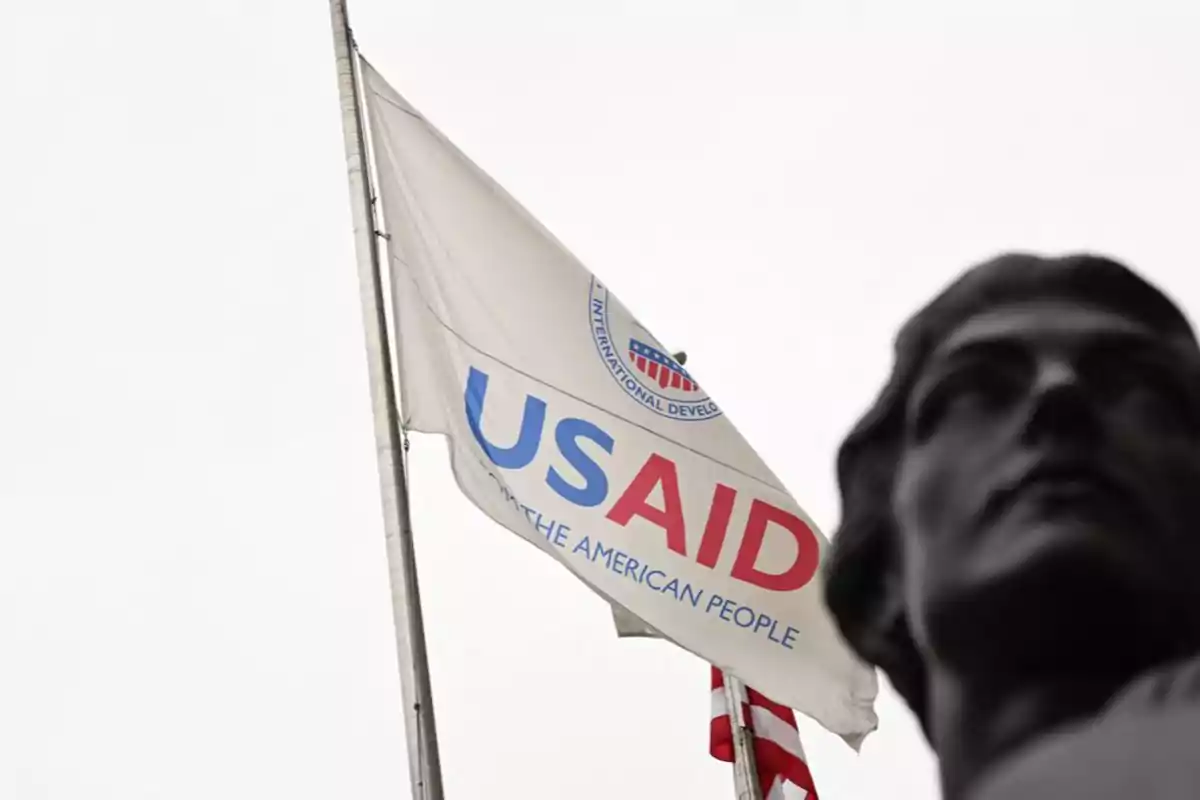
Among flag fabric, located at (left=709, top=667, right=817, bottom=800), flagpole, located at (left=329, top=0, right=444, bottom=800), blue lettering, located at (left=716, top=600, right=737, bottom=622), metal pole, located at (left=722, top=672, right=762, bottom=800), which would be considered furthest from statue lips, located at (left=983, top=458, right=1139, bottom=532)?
flag fabric, located at (left=709, top=667, right=817, bottom=800)

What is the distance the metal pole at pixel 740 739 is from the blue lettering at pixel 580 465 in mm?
3078

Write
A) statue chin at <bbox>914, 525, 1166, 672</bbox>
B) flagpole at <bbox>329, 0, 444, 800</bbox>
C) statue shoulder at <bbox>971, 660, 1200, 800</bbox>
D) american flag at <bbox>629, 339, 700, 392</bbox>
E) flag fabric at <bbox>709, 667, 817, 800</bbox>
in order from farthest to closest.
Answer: flag fabric at <bbox>709, 667, 817, 800</bbox>
american flag at <bbox>629, 339, 700, 392</bbox>
flagpole at <bbox>329, 0, 444, 800</bbox>
statue chin at <bbox>914, 525, 1166, 672</bbox>
statue shoulder at <bbox>971, 660, 1200, 800</bbox>

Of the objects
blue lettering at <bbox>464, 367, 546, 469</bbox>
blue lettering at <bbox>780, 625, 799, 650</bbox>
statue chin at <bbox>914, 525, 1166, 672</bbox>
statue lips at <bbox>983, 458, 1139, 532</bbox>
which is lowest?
statue chin at <bbox>914, 525, 1166, 672</bbox>

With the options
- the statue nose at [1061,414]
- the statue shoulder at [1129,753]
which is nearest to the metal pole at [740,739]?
the statue nose at [1061,414]

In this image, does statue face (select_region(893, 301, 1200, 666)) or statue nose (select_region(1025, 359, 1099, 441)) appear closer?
statue face (select_region(893, 301, 1200, 666))

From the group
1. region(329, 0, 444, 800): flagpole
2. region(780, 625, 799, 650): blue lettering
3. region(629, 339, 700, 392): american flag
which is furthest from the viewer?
region(629, 339, 700, 392): american flag

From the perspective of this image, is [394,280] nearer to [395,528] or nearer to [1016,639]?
[395,528]

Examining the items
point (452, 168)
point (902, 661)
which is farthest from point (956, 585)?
point (452, 168)

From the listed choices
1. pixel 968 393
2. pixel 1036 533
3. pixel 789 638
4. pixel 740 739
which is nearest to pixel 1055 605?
pixel 1036 533

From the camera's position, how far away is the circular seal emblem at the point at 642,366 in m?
8.95

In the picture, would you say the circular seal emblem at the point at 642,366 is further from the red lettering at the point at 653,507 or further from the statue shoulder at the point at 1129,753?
the statue shoulder at the point at 1129,753

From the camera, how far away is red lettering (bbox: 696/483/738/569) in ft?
27.1

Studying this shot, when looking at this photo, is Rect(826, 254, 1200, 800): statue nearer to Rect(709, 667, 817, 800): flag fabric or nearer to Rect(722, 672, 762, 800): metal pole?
Rect(722, 672, 762, 800): metal pole

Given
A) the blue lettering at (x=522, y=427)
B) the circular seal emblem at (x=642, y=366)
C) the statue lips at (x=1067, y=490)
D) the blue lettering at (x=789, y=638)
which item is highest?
the circular seal emblem at (x=642, y=366)
